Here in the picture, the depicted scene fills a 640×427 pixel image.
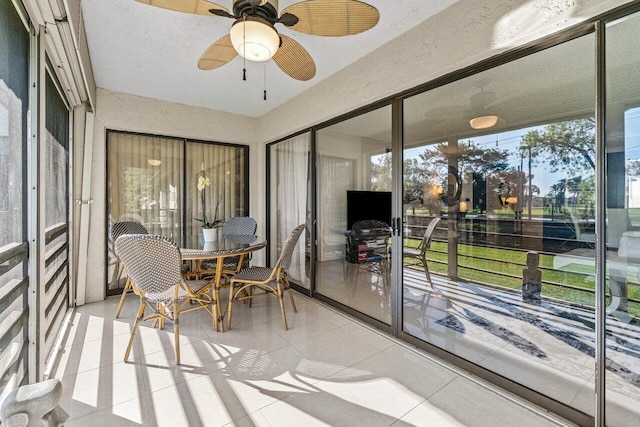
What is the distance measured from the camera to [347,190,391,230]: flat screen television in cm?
285

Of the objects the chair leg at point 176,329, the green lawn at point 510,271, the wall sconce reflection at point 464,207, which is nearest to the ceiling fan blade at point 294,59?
the wall sconce reflection at point 464,207

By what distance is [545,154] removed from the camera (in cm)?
176

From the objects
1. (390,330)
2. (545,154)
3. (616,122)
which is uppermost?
(616,122)

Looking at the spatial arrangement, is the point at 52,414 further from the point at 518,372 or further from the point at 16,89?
the point at 518,372

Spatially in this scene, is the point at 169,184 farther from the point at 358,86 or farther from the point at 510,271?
the point at 510,271

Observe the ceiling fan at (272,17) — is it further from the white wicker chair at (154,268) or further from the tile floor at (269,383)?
the tile floor at (269,383)

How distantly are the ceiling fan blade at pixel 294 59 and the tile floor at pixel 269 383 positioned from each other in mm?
2254

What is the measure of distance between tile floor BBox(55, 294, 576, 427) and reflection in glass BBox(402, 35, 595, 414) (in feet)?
0.94

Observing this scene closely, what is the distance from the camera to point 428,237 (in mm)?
2432

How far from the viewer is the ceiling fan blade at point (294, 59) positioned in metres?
2.04

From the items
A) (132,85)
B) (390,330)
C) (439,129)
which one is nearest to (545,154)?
(439,129)

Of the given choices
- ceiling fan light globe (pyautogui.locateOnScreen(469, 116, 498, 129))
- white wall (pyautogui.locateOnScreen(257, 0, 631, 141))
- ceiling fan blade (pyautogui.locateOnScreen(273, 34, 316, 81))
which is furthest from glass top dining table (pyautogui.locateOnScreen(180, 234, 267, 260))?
ceiling fan light globe (pyautogui.locateOnScreen(469, 116, 498, 129))

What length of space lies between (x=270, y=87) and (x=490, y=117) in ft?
8.20

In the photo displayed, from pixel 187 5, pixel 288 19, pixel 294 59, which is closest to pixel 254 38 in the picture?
pixel 288 19
